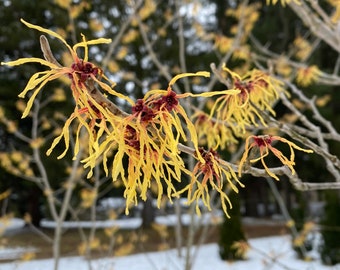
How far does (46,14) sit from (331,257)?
19.2 ft

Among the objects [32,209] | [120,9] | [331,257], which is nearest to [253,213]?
[32,209]

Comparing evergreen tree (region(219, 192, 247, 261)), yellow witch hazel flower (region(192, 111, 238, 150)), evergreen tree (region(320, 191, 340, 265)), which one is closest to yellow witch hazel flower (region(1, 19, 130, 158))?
yellow witch hazel flower (region(192, 111, 238, 150))

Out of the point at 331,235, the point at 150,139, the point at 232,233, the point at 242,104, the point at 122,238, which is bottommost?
the point at 150,139

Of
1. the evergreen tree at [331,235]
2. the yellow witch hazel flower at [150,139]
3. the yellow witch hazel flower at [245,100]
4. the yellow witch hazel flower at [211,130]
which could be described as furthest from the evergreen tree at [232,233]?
the yellow witch hazel flower at [150,139]

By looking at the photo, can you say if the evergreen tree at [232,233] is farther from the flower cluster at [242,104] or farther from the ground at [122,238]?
the flower cluster at [242,104]

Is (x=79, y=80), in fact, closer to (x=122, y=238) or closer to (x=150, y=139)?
(x=150, y=139)

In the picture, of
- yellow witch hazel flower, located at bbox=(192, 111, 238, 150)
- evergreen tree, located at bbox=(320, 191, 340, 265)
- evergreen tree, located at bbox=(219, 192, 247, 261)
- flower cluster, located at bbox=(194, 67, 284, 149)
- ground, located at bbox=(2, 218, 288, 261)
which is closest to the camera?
flower cluster, located at bbox=(194, 67, 284, 149)

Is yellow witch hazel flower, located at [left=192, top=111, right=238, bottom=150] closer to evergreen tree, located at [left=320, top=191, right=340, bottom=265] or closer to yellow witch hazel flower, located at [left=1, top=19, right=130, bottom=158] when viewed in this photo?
yellow witch hazel flower, located at [left=1, top=19, right=130, bottom=158]

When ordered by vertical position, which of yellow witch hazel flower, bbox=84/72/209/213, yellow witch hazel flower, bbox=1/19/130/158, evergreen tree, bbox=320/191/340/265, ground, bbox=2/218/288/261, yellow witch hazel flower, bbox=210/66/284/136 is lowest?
yellow witch hazel flower, bbox=84/72/209/213

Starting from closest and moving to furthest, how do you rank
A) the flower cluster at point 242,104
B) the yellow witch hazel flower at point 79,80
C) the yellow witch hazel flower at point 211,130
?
the yellow witch hazel flower at point 79,80 < the flower cluster at point 242,104 < the yellow witch hazel flower at point 211,130

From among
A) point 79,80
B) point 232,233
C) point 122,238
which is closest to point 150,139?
point 79,80

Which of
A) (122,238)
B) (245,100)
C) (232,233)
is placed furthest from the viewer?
(122,238)

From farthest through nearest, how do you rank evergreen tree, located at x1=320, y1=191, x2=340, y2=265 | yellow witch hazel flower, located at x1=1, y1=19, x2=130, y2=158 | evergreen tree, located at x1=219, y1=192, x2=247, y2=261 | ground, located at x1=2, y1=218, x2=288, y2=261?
1. ground, located at x1=2, y1=218, x2=288, y2=261
2. evergreen tree, located at x1=219, y1=192, x2=247, y2=261
3. evergreen tree, located at x1=320, y1=191, x2=340, y2=265
4. yellow witch hazel flower, located at x1=1, y1=19, x2=130, y2=158

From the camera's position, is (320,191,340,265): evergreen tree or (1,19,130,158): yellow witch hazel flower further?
(320,191,340,265): evergreen tree
